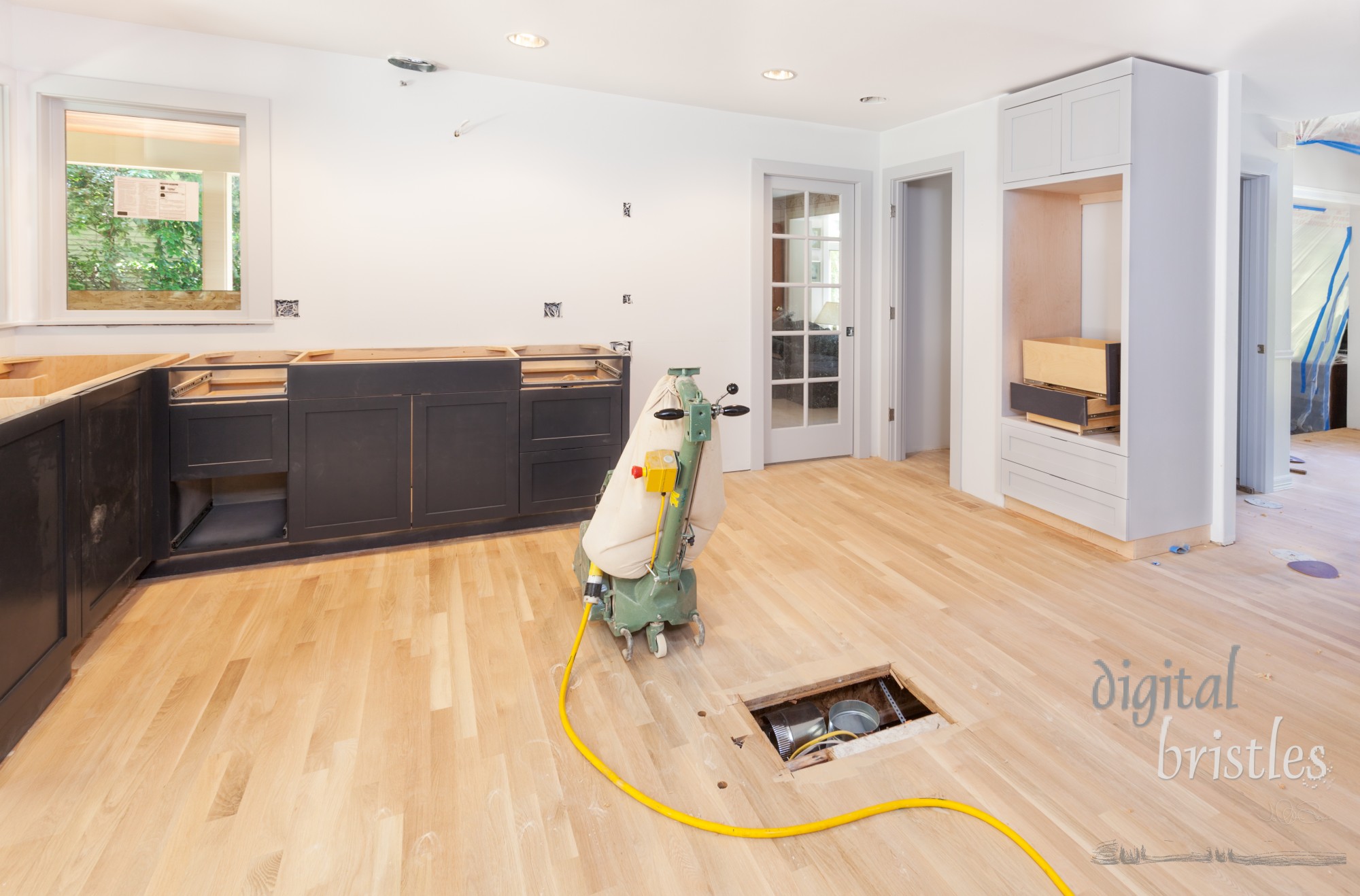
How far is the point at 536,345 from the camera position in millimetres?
4176

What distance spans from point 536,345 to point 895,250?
107 inches

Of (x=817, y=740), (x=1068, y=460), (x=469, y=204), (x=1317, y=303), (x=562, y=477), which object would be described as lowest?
(x=817, y=740)

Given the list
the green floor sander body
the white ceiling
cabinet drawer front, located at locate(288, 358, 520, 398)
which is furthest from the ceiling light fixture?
the green floor sander body

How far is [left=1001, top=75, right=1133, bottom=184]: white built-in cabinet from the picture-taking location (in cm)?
324

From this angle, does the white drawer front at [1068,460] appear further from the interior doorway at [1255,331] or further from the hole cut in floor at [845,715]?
the hole cut in floor at [845,715]

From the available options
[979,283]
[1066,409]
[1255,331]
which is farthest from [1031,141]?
[1255,331]

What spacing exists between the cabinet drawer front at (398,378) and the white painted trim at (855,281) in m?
1.97

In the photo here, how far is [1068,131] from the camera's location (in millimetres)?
3498

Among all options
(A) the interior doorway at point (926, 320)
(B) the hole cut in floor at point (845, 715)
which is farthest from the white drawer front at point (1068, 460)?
(B) the hole cut in floor at point (845, 715)

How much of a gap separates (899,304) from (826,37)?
88.4 inches

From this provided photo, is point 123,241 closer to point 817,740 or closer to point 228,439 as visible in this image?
point 228,439

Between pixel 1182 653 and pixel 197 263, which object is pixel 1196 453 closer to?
pixel 1182 653

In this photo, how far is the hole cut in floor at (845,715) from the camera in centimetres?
198

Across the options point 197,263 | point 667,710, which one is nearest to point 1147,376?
point 667,710
